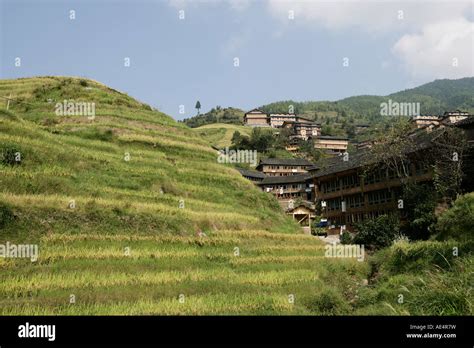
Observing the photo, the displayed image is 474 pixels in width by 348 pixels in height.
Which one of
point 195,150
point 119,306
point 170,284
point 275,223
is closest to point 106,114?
point 195,150

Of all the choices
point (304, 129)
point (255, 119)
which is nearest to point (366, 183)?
point (304, 129)

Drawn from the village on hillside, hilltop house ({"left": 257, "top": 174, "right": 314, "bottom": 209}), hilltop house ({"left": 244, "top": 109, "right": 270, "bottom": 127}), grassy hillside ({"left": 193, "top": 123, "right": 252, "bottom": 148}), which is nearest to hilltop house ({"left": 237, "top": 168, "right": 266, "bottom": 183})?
the village on hillside

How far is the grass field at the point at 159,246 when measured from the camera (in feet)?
46.7

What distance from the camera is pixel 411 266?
20500 mm

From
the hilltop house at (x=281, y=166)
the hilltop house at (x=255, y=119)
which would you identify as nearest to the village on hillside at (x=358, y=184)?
the hilltop house at (x=281, y=166)

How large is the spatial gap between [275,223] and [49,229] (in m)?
20.1

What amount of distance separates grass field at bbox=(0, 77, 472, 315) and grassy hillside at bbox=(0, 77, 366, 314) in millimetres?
78

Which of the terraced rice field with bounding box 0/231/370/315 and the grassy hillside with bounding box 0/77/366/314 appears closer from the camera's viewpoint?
the terraced rice field with bounding box 0/231/370/315

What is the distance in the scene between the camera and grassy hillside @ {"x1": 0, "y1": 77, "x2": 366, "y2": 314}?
15.0 m

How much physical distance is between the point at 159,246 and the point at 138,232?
186 cm

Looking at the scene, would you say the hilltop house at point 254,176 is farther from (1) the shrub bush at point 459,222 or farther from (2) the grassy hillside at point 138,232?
(1) the shrub bush at point 459,222

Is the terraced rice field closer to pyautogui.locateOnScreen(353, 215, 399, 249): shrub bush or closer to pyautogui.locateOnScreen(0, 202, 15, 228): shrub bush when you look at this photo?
pyautogui.locateOnScreen(0, 202, 15, 228): shrub bush

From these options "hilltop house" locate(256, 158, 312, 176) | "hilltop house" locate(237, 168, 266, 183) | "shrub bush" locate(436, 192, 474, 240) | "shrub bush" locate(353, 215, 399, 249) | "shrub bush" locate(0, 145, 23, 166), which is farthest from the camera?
"hilltop house" locate(256, 158, 312, 176)
